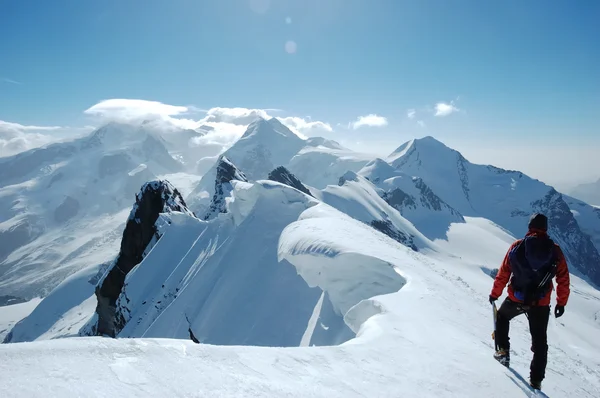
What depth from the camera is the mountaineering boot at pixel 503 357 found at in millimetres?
6441

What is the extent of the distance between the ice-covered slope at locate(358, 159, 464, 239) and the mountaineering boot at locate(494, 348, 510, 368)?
137m

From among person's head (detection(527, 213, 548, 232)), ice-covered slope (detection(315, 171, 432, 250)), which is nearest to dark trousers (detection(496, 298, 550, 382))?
person's head (detection(527, 213, 548, 232))

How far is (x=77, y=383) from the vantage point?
11.2 feet

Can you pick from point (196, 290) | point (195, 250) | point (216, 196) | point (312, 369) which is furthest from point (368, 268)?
point (216, 196)

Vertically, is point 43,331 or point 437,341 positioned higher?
point 437,341

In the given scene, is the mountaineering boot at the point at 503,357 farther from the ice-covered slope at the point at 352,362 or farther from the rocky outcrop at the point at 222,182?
the rocky outcrop at the point at 222,182

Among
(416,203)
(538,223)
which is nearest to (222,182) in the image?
(538,223)

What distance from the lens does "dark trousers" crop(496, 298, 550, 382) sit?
5.91m

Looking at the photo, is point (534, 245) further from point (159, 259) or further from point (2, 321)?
point (2, 321)

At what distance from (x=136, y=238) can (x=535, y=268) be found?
134ft

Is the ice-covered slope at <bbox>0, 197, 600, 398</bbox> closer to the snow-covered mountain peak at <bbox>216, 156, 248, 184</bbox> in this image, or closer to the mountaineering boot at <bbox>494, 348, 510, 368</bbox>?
the mountaineering boot at <bbox>494, 348, 510, 368</bbox>

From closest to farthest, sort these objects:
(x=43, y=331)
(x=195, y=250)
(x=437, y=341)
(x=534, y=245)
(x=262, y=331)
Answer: (x=534, y=245) < (x=437, y=341) < (x=262, y=331) < (x=195, y=250) < (x=43, y=331)

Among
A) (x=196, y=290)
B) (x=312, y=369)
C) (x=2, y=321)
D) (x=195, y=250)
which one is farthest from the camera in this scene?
(x=2, y=321)

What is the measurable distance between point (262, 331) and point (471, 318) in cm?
810
